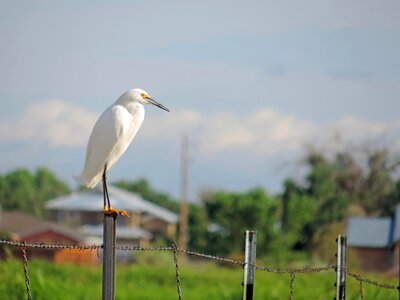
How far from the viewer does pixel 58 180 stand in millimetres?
107750

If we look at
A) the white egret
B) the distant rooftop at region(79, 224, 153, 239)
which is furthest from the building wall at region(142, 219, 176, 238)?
the white egret

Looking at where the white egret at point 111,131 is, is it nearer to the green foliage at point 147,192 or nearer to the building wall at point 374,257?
the building wall at point 374,257

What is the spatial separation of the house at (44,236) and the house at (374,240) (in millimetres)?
10710

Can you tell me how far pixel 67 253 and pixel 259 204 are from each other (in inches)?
358

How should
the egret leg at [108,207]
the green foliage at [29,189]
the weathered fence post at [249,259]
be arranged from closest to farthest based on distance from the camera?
1. the egret leg at [108,207]
2. the weathered fence post at [249,259]
3. the green foliage at [29,189]

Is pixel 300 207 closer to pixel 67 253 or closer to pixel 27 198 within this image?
pixel 67 253

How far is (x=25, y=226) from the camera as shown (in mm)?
52625

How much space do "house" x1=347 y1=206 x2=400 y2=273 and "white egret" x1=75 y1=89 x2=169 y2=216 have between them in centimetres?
3434

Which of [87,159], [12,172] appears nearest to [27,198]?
[12,172]

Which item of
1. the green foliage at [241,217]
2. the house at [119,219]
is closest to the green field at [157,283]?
the green foliage at [241,217]

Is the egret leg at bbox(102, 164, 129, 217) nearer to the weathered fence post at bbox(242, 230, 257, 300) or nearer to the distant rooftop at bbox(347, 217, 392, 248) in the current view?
the weathered fence post at bbox(242, 230, 257, 300)

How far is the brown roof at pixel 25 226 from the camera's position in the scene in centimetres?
4959

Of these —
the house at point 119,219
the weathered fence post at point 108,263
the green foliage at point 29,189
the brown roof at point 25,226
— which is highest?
the green foliage at point 29,189

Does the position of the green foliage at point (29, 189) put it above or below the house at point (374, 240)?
above
